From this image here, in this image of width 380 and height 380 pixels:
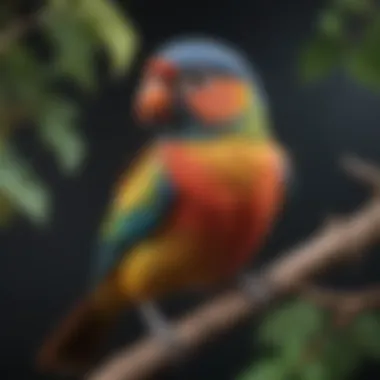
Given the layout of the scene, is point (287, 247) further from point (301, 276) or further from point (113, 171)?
point (113, 171)

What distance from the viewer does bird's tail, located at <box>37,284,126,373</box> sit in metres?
1.08

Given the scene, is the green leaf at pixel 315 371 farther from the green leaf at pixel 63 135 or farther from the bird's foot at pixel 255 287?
the green leaf at pixel 63 135

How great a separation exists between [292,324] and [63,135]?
0.32 meters

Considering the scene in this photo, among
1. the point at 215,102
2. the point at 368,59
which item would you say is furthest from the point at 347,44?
the point at 215,102

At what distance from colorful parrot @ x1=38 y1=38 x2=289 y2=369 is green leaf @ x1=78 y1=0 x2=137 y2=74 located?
3 centimetres

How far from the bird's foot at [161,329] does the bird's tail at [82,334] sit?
0.03m

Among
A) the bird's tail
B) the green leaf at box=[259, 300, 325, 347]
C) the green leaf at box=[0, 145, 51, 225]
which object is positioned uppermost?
the green leaf at box=[0, 145, 51, 225]

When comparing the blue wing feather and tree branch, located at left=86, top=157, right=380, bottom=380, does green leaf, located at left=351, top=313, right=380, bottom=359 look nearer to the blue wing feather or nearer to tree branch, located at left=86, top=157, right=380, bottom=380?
tree branch, located at left=86, top=157, right=380, bottom=380

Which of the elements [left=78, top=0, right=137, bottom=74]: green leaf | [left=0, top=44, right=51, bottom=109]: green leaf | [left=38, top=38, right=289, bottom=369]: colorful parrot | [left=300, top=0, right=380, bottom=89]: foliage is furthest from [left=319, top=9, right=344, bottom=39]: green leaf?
[left=0, top=44, right=51, bottom=109]: green leaf

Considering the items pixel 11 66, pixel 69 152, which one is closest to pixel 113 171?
pixel 69 152

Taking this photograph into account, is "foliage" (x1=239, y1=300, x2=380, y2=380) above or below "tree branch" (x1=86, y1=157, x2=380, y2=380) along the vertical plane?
below

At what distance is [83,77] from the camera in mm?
→ 1109

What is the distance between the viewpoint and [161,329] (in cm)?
108

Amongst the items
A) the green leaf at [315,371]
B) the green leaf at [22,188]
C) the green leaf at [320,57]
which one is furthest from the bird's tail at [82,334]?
the green leaf at [320,57]
